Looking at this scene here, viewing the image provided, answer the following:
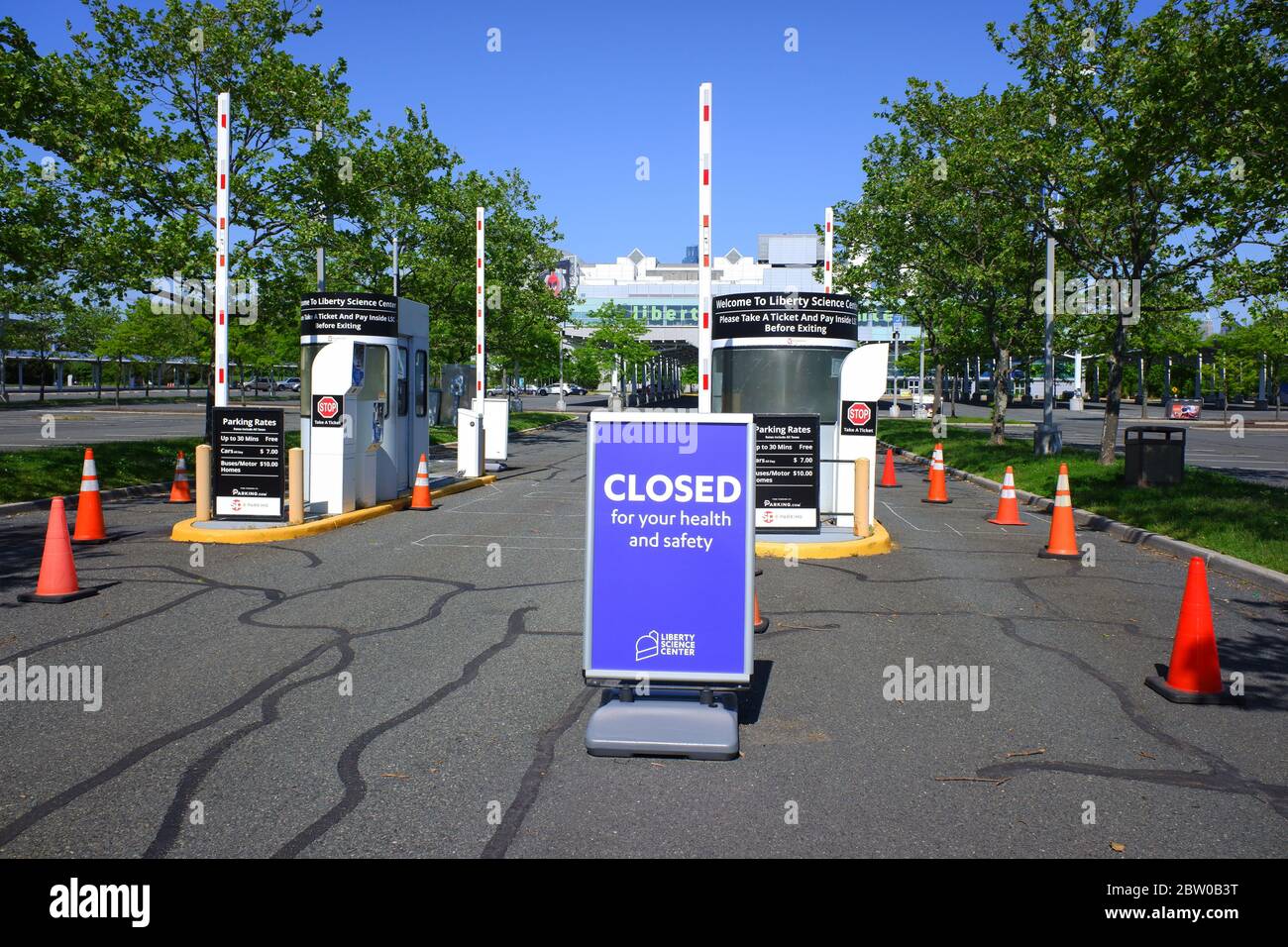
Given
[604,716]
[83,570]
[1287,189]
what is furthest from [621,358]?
[604,716]

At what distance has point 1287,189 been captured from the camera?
1611 centimetres

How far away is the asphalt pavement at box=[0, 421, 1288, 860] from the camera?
175 inches

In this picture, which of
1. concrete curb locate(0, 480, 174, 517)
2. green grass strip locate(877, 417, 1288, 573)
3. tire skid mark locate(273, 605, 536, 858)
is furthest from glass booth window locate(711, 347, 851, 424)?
concrete curb locate(0, 480, 174, 517)

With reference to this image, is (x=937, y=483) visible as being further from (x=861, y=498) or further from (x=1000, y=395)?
(x=1000, y=395)

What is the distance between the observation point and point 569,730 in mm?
5773

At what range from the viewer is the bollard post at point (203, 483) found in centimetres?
1317

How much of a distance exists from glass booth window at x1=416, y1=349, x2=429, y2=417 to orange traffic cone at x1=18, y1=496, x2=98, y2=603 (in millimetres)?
8364

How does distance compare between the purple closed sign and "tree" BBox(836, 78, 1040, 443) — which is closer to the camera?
the purple closed sign

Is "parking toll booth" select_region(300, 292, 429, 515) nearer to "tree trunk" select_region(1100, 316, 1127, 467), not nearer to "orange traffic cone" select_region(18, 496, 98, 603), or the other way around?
"orange traffic cone" select_region(18, 496, 98, 603)

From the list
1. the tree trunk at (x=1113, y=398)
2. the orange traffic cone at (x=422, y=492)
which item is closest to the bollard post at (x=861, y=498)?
the orange traffic cone at (x=422, y=492)

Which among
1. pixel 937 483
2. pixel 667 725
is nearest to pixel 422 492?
pixel 937 483

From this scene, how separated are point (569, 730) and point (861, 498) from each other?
740cm
